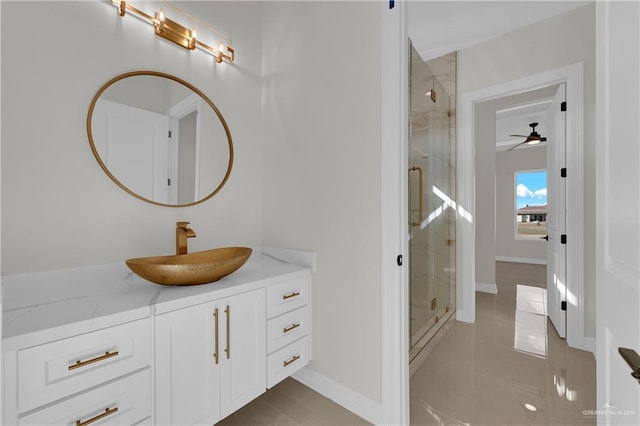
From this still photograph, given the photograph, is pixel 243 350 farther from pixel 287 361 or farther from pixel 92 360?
pixel 92 360

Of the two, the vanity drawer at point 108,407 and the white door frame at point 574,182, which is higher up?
the white door frame at point 574,182

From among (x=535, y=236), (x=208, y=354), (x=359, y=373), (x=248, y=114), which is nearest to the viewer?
(x=208, y=354)

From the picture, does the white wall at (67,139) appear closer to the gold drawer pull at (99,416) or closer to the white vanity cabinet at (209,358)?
the white vanity cabinet at (209,358)

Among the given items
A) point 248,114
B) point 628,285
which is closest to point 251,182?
point 248,114

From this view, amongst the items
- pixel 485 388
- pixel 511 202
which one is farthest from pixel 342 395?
pixel 511 202

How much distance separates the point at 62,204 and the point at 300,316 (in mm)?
1351

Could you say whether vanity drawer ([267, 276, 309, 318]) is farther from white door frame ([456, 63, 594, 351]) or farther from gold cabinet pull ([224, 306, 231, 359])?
white door frame ([456, 63, 594, 351])

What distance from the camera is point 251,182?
6.81 feet

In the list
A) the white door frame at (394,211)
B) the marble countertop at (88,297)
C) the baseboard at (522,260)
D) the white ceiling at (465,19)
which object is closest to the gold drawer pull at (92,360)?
the marble countertop at (88,297)

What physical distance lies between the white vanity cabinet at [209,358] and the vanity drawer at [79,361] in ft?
0.26

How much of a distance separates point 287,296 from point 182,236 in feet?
2.28

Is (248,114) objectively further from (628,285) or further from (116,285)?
(628,285)

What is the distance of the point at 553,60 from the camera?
254cm

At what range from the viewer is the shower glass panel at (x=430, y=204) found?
2.15 m
